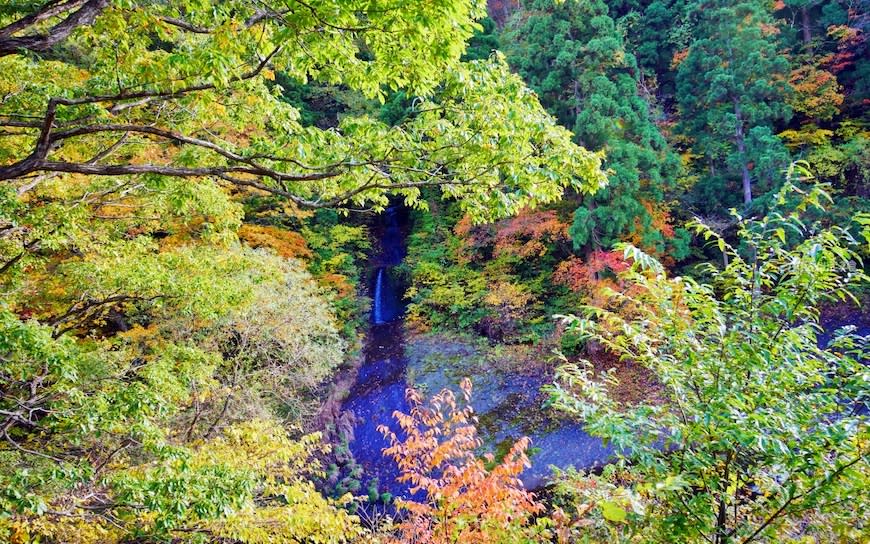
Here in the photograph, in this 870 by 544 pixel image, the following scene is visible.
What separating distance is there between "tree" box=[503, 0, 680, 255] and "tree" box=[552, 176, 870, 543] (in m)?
8.46

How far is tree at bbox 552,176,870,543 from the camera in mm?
2189

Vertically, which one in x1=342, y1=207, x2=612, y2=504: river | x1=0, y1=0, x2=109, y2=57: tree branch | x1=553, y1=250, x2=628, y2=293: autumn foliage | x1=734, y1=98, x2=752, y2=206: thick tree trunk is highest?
x1=0, y1=0, x2=109, y2=57: tree branch

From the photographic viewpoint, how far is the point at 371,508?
8.63 m

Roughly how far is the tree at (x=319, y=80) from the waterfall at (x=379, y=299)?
472 inches

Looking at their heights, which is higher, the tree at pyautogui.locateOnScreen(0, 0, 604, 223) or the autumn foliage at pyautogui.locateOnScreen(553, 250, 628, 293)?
the tree at pyautogui.locateOnScreen(0, 0, 604, 223)

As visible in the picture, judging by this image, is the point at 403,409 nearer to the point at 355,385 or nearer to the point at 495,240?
the point at 355,385

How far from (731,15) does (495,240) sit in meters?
8.92

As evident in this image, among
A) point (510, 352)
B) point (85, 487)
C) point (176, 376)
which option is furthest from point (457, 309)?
point (85, 487)

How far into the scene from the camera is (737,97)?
1239cm

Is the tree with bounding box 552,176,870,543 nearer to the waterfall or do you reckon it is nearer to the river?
the river

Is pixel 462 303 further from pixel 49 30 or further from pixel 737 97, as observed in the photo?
pixel 49 30

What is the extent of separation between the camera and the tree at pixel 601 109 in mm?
10883

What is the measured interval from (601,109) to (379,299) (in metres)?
9.74

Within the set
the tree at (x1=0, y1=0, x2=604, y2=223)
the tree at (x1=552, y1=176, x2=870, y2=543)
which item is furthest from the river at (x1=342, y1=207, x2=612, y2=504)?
the tree at (x1=0, y1=0, x2=604, y2=223)
